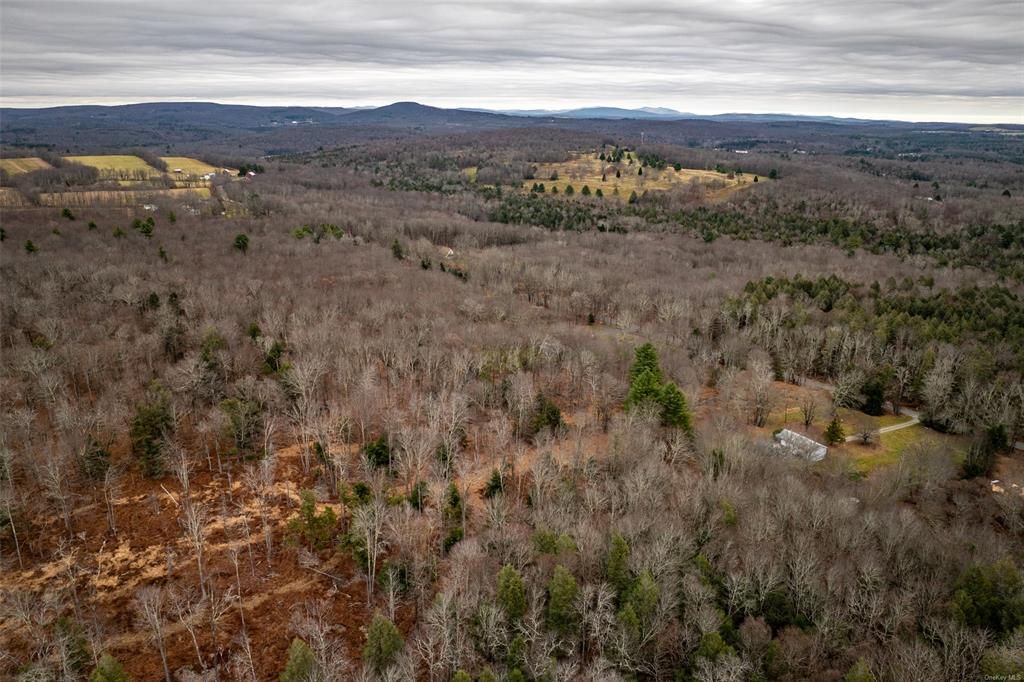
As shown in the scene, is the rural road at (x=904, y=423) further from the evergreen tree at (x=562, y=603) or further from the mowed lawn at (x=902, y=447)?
the evergreen tree at (x=562, y=603)

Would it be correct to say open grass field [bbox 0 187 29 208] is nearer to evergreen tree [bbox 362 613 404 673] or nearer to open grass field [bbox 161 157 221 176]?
open grass field [bbox 161 157 221 176]

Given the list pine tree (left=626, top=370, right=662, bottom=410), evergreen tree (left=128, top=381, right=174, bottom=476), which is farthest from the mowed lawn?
evergreen tree (left=128, top=381, right=174, bottom=476)

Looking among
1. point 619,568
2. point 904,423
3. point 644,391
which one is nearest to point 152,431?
point 619,568

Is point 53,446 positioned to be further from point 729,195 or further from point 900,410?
point 729,195

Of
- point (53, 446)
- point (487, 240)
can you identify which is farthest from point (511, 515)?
point (487, 240)

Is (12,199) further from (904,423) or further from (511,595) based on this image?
(904,423)

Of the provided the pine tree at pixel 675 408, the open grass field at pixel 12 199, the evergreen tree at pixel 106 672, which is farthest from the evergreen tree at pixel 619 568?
the open grass field at pixel 12 199
